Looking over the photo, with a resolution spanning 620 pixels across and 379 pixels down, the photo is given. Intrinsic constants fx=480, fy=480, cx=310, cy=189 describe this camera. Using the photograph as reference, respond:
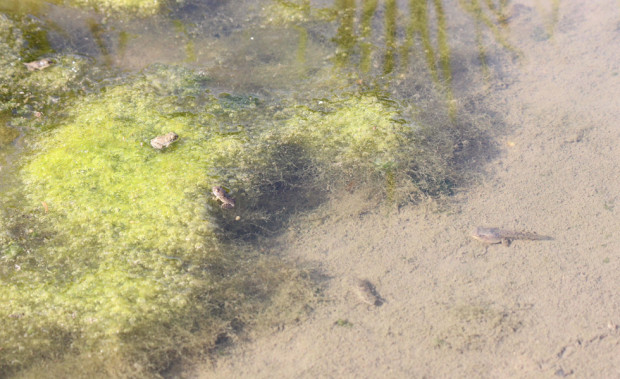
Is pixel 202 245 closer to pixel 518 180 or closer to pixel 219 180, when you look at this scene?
pixel 219 180

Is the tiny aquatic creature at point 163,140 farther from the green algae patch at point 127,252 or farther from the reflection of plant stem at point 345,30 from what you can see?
the reflection of plant stem at point 345,30

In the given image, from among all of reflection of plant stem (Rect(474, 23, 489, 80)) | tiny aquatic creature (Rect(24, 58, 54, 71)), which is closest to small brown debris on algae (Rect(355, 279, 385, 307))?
reflection of plant stem (Rect(474, 23, 489, 80))

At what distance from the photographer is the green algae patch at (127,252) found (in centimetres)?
180

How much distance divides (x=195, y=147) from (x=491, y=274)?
1538 mm

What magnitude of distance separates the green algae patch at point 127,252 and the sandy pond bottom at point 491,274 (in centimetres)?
19

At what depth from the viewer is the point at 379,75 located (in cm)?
288

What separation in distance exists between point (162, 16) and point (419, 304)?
2538 millimetres

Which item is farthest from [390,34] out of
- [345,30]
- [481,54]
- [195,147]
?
[195,147]

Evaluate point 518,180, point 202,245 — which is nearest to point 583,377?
point 518,180

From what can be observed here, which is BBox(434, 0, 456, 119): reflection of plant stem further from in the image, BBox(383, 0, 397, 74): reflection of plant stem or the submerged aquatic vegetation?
the submerged aquatic vegetation

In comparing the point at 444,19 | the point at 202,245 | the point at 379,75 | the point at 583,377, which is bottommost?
the point at 583,377

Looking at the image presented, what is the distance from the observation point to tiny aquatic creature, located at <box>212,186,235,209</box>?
2.22 metres

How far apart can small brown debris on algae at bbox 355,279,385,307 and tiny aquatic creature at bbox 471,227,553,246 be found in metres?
0.53

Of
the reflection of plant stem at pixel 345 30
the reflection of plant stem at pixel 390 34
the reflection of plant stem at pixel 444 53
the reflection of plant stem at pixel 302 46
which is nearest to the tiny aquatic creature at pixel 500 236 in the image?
the reflection of plant stem at pixel 444 53
